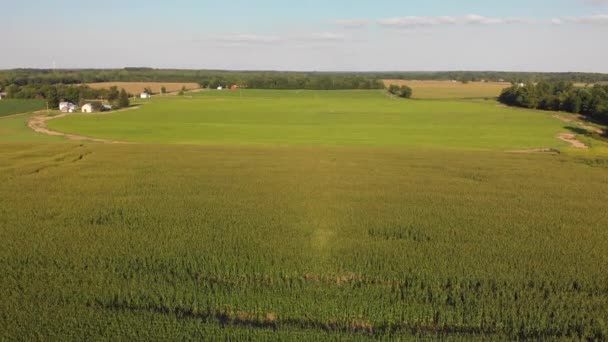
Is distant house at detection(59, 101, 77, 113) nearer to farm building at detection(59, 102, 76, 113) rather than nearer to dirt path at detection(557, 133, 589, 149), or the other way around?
farm building at detection(59, 102, 76, 113)

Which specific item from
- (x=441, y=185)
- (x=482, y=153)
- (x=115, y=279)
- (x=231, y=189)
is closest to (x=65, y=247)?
(x=115, y=279)

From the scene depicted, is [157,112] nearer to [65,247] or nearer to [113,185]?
[113,185]

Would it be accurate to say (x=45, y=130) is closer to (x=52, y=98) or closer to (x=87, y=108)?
(x=87, y=108)

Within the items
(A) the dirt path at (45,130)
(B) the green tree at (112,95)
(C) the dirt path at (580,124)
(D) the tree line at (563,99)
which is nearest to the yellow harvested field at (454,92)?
(D) the tree line at (563,99)

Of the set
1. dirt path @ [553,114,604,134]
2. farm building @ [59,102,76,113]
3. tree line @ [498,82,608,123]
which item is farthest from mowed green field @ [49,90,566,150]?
farm building @ [59,102,76,113]

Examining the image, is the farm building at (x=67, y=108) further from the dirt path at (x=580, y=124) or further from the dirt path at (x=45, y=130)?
the dirt path at (x=580, y=124)

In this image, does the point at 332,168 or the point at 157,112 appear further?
the point at 157,112

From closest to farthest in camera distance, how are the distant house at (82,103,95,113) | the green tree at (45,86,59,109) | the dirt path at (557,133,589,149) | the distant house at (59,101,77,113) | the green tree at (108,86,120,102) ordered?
1. the dirt path at (557,133,589,149)
2. the distant house at (82,103,95,113)
3. the distant house at (59,101,77,113)
4. the green tree at (45,86,59,109)
5. the green tree at (108,86,120,102)
